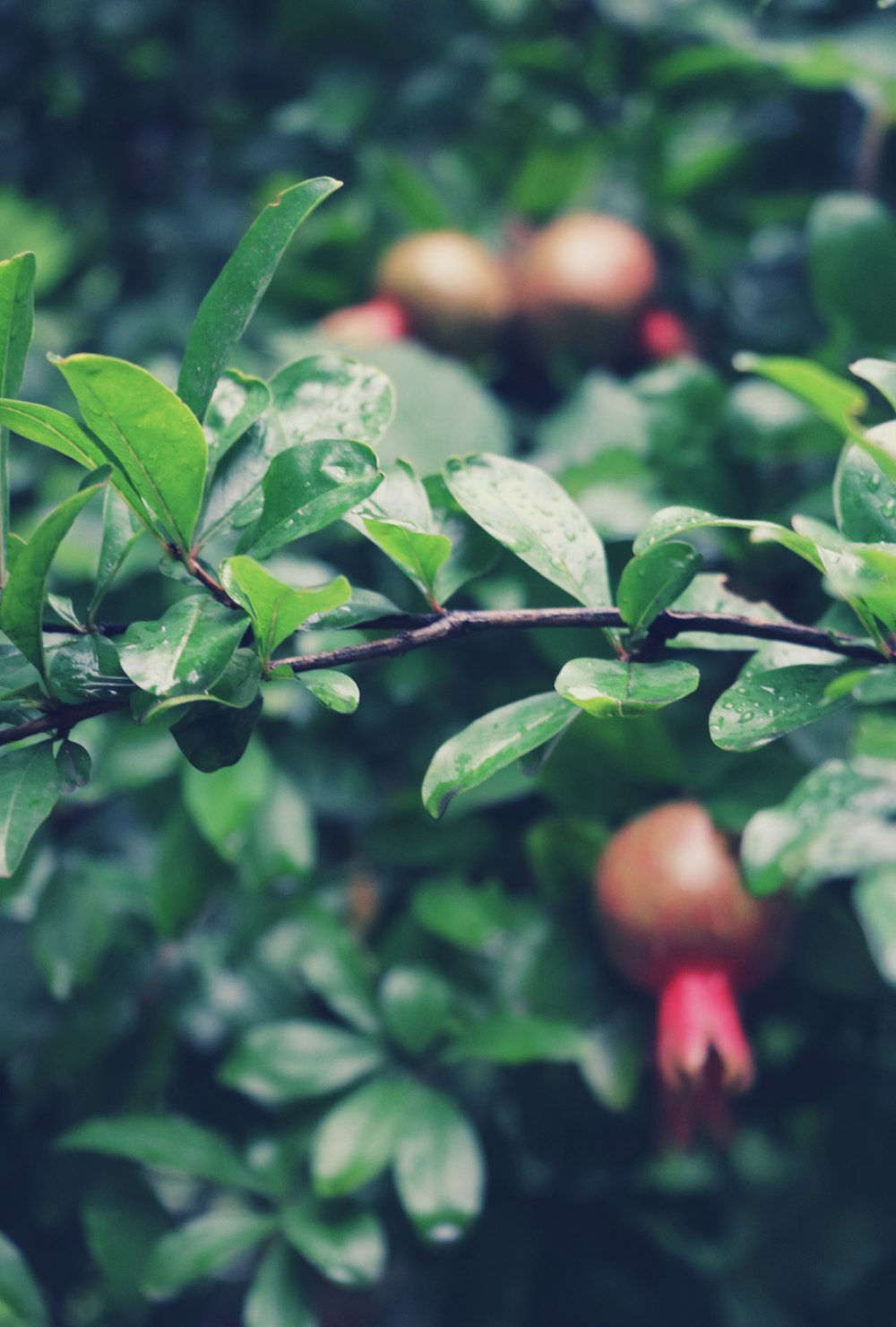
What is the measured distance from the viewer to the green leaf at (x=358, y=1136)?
0.58 metres

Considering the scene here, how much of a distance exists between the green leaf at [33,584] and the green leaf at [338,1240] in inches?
16.9

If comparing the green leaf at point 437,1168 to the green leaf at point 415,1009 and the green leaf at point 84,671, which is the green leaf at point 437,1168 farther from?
the green leaf at point 84,671

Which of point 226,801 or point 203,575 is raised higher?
point 203,575

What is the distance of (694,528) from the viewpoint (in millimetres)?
344

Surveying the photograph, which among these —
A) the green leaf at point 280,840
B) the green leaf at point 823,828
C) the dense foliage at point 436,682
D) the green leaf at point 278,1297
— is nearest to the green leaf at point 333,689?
the dense foliage at point 436,682

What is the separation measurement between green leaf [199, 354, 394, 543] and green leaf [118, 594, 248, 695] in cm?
4

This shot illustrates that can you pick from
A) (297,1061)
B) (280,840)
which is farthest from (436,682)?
(297,1061)

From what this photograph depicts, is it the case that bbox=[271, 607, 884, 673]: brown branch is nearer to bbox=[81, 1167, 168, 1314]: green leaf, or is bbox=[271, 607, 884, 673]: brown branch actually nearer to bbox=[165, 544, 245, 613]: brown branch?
bbox=[165, 544, 245, 613]: brown branch

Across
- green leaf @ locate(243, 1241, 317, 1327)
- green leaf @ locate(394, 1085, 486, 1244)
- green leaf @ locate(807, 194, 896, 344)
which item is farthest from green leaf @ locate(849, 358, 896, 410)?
green leaf @ locate(243, 1241, 317, 1327)

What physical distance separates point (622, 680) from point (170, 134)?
1.02 metres

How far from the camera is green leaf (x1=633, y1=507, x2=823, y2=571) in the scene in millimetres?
335

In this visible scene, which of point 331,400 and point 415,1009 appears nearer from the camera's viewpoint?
point 331,400

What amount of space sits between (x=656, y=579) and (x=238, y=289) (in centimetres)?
18

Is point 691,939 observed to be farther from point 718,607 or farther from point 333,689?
point 333,689
